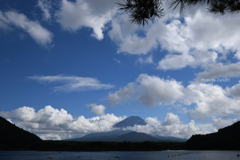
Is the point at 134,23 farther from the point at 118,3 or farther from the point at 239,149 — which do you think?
the point at 239,149

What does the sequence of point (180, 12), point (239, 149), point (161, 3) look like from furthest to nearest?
point (239, 149) < point (161, 3) < point (180, 12)

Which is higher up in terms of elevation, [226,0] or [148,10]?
[226,0]

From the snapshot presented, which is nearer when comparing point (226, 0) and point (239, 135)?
point (226, 0)

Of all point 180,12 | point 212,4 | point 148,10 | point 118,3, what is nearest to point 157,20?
point 148,10


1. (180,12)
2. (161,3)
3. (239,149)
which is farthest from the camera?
(239,149)

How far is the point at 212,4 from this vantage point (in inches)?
573

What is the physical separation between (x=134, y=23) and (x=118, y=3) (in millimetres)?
1996

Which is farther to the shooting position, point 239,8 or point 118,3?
point 239,8

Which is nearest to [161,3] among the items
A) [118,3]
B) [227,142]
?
[118,3]

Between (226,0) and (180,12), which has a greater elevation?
(226,0)

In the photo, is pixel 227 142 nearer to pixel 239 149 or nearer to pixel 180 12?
pixel 239 149

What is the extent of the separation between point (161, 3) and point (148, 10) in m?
1.06

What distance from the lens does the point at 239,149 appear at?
19138 centimetres

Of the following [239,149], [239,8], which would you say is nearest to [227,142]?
[239,149]
